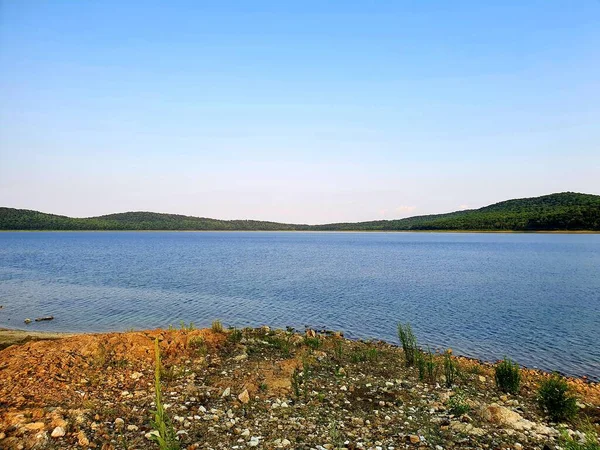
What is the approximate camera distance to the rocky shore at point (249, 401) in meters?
8.66

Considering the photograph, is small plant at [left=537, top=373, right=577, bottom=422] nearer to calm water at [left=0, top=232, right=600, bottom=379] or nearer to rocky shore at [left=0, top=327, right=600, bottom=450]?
rocky shore at [left=0, top=327, right=600, bottom=450]

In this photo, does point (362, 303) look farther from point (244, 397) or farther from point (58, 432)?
point (58, 432)

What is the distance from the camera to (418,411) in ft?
35.1

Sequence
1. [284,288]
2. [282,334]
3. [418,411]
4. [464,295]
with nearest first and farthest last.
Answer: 1. [418,411]
2. [282,334]
3. [464,295]
4. [284,288]

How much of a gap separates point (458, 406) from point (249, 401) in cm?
597

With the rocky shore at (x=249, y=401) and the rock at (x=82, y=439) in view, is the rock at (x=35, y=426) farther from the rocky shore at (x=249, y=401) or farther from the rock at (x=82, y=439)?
the rock at (x=82, y=439)

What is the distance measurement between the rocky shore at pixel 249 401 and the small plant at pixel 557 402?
0.89ft

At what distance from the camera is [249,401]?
10.7 m

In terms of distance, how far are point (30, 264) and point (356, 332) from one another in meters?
68.2

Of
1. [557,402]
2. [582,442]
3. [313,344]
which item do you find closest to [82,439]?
[313,344]

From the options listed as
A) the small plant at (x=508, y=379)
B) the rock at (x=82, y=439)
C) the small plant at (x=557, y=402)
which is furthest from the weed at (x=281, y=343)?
the small plant at (x=557, y=402)

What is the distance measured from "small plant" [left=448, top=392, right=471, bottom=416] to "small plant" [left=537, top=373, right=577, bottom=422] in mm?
2394

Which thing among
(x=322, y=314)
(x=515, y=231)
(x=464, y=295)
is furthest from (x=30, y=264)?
(x=515, y=231)

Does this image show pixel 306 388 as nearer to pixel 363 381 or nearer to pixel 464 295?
pixel 363 381
